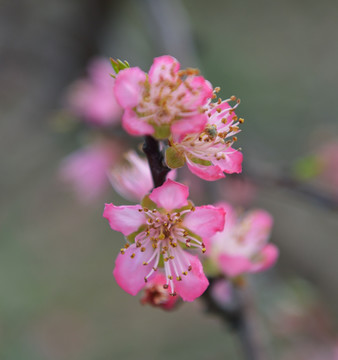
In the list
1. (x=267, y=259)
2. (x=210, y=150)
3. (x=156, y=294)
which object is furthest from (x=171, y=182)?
(x=267, y=259)

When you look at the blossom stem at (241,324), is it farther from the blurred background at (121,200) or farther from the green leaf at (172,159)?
the green leaf at (172,159)

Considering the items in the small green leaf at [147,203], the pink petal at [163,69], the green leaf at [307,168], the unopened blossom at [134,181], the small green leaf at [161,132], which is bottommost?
the green leaf at [307,168]

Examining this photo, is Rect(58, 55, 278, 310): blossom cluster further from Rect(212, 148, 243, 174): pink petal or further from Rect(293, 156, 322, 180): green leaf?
Rect(293, 156, 322, 180): green leaf

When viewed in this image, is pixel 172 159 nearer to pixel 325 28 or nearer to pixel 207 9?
pixel 207 9

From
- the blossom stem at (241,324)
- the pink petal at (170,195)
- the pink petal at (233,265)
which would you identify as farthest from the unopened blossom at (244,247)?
the pink petal at (170,195)

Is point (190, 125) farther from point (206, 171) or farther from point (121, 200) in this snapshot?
point (121, 200)

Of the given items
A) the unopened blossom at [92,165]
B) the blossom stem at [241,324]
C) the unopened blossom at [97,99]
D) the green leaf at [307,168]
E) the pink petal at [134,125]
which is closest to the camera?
the pink petal at [134,125]

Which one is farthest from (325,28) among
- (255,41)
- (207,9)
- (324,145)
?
(324,145)
